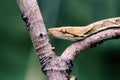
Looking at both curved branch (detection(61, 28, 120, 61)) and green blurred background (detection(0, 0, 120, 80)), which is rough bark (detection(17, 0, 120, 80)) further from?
green blurred background (detection(0, 0, 120, 80))

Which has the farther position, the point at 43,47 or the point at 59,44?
the point at 59,44

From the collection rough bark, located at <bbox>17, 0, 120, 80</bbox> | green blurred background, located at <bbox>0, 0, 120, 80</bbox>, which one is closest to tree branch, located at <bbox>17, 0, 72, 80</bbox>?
rough bark, located at <bbox>17, 0, 120, 80</bbox>

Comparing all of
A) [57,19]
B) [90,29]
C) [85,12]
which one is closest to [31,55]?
[57,19]

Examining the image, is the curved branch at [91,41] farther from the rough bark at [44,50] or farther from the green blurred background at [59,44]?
the green blurred background at [59,44]

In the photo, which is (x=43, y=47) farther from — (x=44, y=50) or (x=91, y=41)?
(x=91, y=41)

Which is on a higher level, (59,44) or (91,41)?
(91,41)

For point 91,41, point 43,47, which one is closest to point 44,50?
point 43,47

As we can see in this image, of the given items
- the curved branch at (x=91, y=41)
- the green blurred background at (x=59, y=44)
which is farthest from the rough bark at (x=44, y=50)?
the green blurred background at (x=59, y=44)

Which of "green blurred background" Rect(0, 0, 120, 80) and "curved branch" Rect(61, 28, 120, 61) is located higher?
"curved branch" Rect(61, 28, 120, 61)
